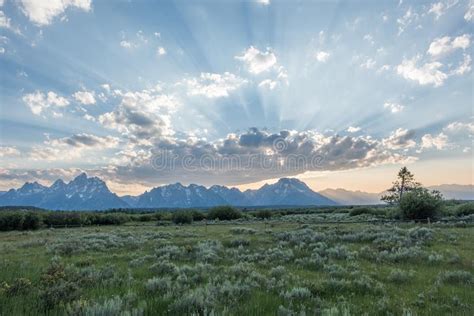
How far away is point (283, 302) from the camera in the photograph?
7.24m

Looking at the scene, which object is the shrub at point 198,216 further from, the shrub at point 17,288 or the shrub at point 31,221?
the shrub at point 17,288

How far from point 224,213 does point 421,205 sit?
48.0 meters

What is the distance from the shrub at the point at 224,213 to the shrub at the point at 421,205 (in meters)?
44.1

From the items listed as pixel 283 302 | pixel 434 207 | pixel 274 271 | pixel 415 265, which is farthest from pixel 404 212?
pixel 283 302

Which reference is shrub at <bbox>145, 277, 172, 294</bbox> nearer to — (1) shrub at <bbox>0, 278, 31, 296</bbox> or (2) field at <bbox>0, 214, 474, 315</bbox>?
(2) field at <bbox>0, 214, 474, 315</bbox>

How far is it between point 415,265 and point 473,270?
6.13ft

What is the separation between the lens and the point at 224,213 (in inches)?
3162

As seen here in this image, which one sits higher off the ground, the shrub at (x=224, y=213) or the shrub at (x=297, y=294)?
the shrub at (x=297, y=294)

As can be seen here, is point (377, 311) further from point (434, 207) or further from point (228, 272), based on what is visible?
point (434, 207)

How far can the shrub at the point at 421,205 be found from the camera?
Result: 139 ft

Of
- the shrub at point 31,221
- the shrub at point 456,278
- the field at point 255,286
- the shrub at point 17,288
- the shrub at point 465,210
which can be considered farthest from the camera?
the shrub at point 31,221

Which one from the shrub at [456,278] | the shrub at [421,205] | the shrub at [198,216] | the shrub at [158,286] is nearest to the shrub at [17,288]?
the shrub at [158,286]

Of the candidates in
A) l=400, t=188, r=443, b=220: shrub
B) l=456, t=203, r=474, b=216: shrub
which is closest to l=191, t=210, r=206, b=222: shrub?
l=400, t=188, r=443, b=220: shrub

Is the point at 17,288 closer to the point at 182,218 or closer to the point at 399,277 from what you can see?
the point at 399,277
